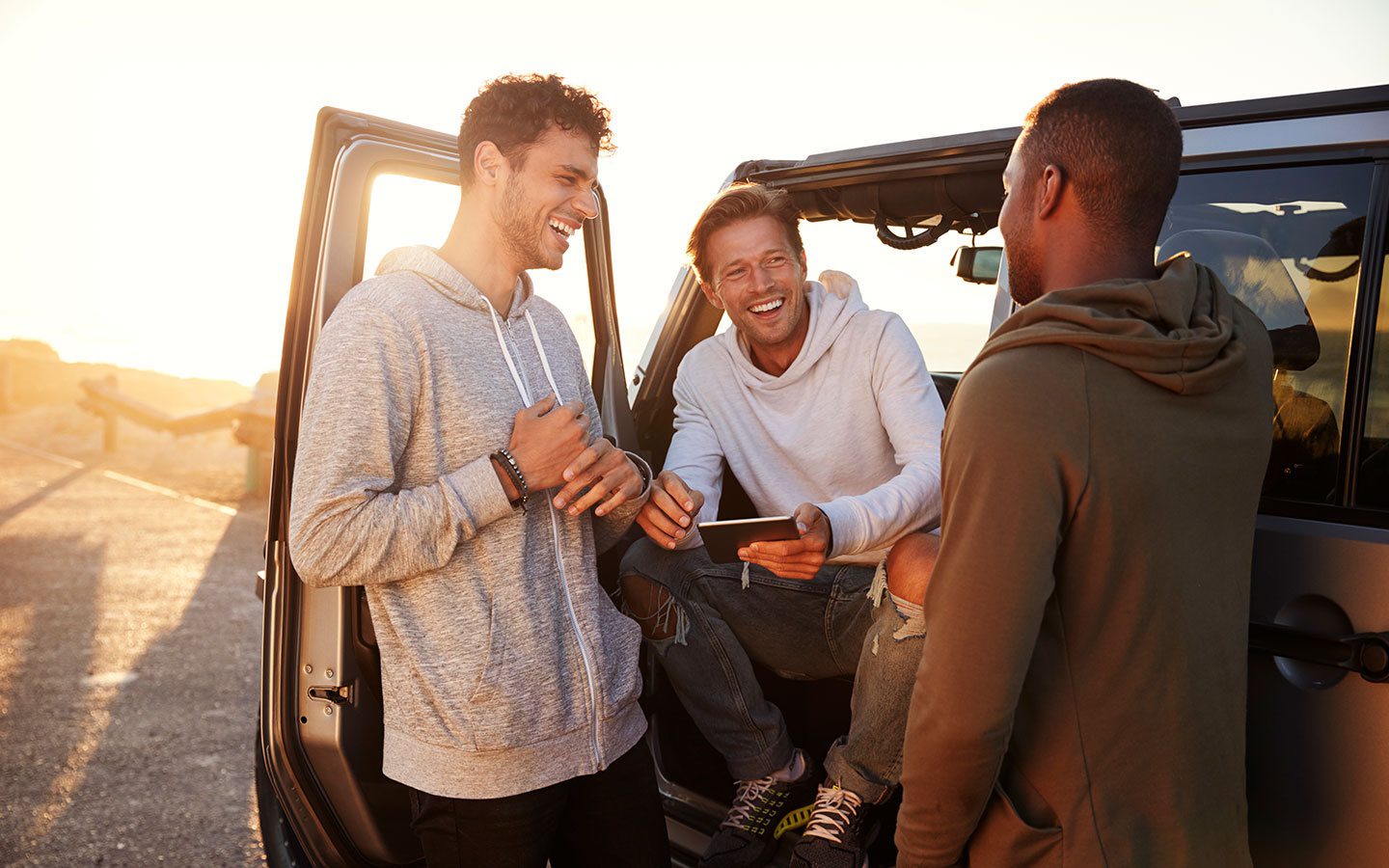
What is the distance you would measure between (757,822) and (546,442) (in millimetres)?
1146

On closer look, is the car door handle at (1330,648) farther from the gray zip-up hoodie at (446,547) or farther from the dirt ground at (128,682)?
the dirt ground at (128,682)

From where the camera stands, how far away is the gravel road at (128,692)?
351 cm

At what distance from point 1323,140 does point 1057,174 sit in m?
0.74

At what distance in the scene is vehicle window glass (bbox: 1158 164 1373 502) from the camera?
179 cm

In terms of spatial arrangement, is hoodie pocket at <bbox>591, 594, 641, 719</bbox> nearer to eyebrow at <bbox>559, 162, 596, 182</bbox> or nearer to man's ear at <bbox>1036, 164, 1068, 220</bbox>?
eyebrow at <bbox>559, 162, 596, 182</bbox>

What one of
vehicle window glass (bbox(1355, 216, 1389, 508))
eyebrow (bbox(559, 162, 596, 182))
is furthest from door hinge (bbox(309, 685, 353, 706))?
vehicle window glass (bbox(1355, 216, 1389, 508))

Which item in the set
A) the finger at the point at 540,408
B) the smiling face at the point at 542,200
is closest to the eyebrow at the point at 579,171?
the smiling face at the point at 542,200

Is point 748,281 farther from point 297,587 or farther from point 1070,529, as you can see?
point 1070,529

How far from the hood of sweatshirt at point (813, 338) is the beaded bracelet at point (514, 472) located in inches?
41.9

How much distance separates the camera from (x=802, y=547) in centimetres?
219

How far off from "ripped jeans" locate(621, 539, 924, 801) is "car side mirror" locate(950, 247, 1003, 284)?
3.35 feet

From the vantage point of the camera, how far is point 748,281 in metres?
2.76

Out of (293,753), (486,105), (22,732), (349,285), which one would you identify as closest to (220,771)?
(22,732)

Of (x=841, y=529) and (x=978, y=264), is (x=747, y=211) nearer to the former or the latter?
(x=978, y=264)
